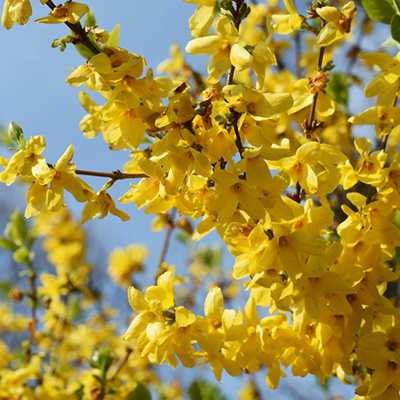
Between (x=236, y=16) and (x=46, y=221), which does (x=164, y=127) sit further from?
(x=46, y=221)

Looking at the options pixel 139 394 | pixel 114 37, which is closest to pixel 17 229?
pixel 139 394

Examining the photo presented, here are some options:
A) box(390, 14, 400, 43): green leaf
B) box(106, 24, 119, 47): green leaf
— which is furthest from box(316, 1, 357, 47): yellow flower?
box(106, 24, 119, 47): green leaf

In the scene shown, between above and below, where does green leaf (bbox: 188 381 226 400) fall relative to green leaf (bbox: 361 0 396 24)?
below

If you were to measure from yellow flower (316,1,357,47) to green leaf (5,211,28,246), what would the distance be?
80.9 inches

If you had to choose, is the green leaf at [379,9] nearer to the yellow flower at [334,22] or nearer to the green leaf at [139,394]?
the yellow flower at [334,22]

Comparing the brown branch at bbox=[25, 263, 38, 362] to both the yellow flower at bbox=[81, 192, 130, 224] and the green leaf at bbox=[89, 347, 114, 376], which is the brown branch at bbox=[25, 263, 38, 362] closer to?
the green leaf at bbox=[89, 347, 114, 376]

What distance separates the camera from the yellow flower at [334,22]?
127 centimetres

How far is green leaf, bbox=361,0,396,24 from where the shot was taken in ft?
5.02

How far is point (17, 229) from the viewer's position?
2.66 meters

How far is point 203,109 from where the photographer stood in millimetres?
1020

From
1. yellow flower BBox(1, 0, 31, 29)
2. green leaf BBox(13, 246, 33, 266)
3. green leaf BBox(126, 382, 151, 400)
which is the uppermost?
yellow flower BBox(1, 0, 31, 29)

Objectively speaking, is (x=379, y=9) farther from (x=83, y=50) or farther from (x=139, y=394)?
(x=139, y=394)

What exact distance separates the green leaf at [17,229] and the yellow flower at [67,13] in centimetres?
181

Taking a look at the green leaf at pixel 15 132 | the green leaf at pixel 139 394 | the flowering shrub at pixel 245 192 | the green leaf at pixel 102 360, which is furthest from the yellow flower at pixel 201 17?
the green leaf at pixel 102 360
